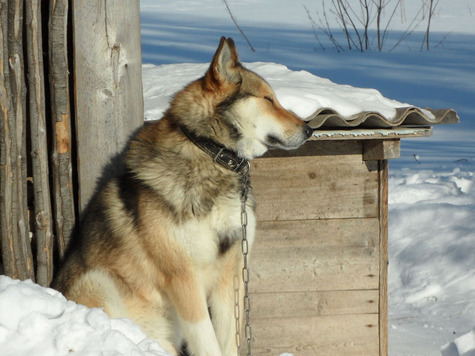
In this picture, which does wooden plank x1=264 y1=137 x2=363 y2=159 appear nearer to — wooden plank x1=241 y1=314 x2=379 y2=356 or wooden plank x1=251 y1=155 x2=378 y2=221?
wooden plank x1=251 y1=155 x2=378 y2=221

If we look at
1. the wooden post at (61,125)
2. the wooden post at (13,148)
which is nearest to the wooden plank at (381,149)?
the wooden post at (61,125)

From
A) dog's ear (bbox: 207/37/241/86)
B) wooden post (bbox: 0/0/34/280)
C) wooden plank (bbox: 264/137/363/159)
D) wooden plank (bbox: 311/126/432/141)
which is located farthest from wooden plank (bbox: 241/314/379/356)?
dog's ear (bbox: 207/37/241/86)

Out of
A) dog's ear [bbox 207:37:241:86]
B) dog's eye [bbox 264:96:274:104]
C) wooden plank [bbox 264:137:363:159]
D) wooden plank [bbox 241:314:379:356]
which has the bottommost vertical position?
wooden plank [bbox 241:314:379:356]

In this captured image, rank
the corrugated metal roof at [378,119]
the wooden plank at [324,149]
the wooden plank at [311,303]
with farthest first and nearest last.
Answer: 1. the wooden plank at [311,303]
2. the wooden plank at [324,149]
3. the corrugated metal roof at [378,119]

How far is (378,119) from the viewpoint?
3568 millimetres

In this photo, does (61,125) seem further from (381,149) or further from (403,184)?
(403,184)

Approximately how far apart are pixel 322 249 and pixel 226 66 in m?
1.50

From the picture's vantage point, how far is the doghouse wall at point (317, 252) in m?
3.91

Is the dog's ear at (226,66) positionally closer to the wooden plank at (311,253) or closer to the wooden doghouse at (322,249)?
the wooden doghouse at (322,249)

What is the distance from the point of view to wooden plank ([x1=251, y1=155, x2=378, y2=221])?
3904 mm

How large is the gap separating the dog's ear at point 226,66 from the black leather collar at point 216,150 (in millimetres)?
262


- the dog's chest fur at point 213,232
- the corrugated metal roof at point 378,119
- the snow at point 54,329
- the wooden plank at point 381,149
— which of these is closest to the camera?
the snow at point 54,329

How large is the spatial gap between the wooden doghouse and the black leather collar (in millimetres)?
846

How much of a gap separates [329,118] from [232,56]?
750 millimetres
